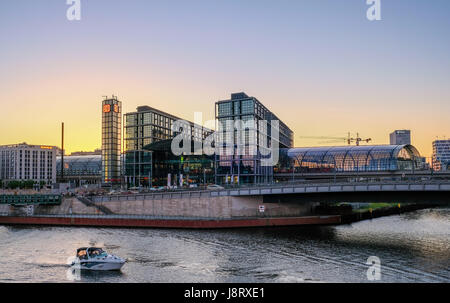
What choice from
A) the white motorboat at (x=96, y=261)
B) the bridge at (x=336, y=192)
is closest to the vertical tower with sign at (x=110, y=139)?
the bridge at (x=336, y=192)

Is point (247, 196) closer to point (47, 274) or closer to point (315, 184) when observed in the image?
point (315, 184)

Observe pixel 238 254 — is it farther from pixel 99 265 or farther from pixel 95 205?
pixel 95 205

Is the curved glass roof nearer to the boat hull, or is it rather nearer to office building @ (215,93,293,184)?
office building @ (215,93,293,184)

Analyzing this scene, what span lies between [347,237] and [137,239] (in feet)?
118

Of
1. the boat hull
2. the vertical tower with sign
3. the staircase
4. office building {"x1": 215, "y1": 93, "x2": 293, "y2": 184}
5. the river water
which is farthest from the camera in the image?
the vertical tower with sign

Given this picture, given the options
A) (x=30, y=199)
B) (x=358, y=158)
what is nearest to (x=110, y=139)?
(x=30, y=199)

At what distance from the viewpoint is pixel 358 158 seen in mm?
154750

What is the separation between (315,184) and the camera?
73.2 metres

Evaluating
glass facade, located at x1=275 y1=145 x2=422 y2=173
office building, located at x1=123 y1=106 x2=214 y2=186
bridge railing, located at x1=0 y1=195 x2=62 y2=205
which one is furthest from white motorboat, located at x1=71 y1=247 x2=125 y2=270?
glass facade, located at x1=275 y1=145 x2=422 y2=173

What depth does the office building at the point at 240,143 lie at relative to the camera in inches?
5797

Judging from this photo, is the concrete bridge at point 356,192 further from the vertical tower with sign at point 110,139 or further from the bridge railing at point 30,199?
the vertical tower with sign at point 110,139

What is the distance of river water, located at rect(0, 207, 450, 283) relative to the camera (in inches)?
1620

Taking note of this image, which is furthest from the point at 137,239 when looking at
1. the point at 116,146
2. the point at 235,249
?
the point at 116,146
